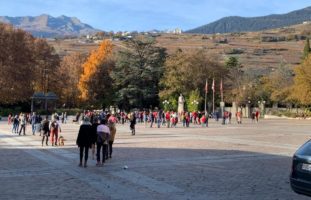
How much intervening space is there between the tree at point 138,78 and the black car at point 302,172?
76.5 meters

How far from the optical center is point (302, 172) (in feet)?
29.3

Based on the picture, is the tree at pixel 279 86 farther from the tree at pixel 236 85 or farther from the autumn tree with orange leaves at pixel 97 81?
the autumn tree with orange leaves at pixel 97 81

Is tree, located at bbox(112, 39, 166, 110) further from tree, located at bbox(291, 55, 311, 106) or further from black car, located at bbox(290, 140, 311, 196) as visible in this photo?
black car, located at bbox(290, 140, 311, 196)

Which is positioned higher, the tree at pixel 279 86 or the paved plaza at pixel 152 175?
the tree at pixel 279 86

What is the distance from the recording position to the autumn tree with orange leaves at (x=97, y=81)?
90062 mm

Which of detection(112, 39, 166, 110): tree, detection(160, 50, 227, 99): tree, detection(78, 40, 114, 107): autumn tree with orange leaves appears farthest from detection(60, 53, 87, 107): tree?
detection(160, 50, 227, 99): tree

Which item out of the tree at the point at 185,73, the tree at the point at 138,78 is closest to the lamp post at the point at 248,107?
the tree at the point at 185,73

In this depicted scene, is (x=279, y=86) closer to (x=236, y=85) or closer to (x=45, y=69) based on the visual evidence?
(x=236, y=85)

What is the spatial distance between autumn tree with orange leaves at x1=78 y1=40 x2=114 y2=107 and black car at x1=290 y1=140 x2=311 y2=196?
266 feet

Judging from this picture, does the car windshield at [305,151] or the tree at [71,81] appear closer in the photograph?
the car windshield at [305,151]

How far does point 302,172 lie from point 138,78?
78.6 m

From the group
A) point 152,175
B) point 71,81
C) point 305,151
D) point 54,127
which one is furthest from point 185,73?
point 305,151

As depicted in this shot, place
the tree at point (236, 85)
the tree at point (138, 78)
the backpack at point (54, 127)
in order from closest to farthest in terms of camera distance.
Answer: the backpack at point (54, 127) < the tree at point (138, 78) < the tree at point (236, 85)

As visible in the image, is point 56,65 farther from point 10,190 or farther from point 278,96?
point 10,190
